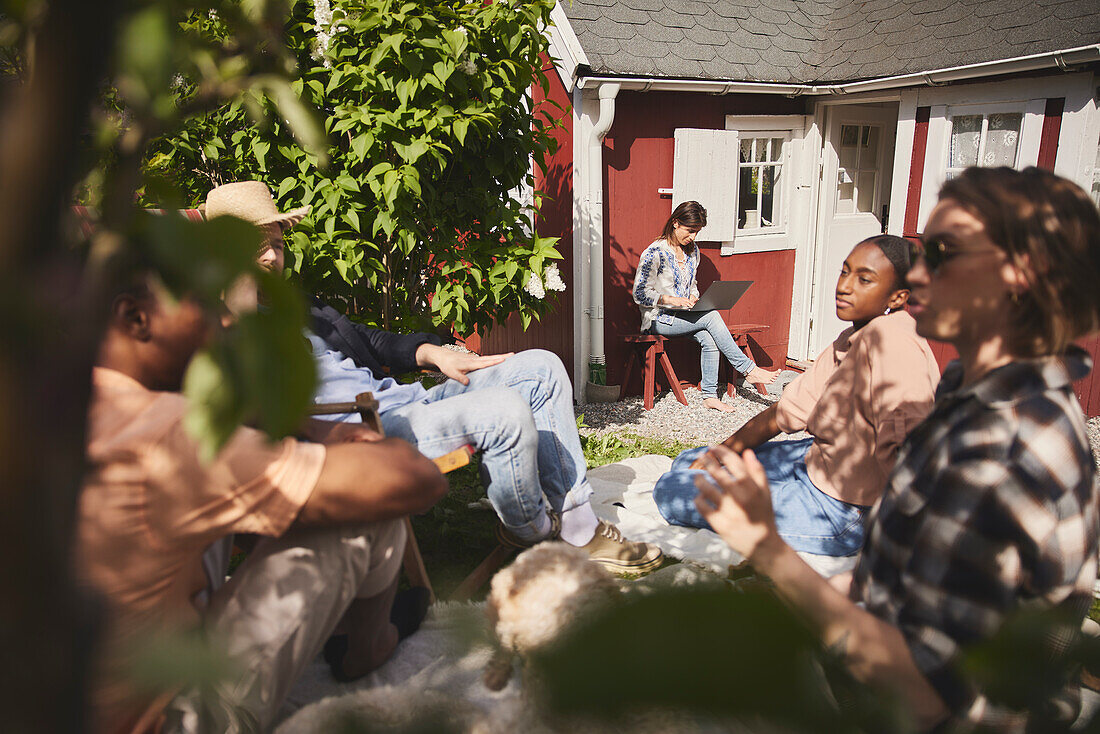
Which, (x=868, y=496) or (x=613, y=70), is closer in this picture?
(x=868, y=496)

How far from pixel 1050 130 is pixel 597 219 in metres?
3.52

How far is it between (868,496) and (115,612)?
3.04 m

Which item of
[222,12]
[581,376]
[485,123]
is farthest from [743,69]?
[222,12]

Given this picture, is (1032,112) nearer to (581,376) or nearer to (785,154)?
(785,154)

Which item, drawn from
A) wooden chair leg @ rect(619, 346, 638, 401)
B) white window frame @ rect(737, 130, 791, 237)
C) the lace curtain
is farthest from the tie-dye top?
the lace curtain

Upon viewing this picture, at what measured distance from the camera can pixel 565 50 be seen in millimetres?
6133

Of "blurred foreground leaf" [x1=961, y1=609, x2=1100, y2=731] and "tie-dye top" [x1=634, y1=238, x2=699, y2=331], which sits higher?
"blurred foreground leaf" [x1=961, y1=609, x2=1100, y2=731]

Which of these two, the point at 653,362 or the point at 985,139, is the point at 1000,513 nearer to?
the point at 653,362

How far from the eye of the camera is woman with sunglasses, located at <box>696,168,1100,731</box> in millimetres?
1246

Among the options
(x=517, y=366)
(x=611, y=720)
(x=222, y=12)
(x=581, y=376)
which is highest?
(x=222, y=12)

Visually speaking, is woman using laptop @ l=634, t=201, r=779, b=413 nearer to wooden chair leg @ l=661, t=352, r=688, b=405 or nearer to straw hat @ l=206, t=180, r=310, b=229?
wooden chair leg @ l=661, t=352, r=688, b=405

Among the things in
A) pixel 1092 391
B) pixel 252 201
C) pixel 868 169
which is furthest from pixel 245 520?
pixel 868 169

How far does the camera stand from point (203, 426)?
446mm

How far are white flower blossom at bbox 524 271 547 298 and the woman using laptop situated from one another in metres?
2.65
